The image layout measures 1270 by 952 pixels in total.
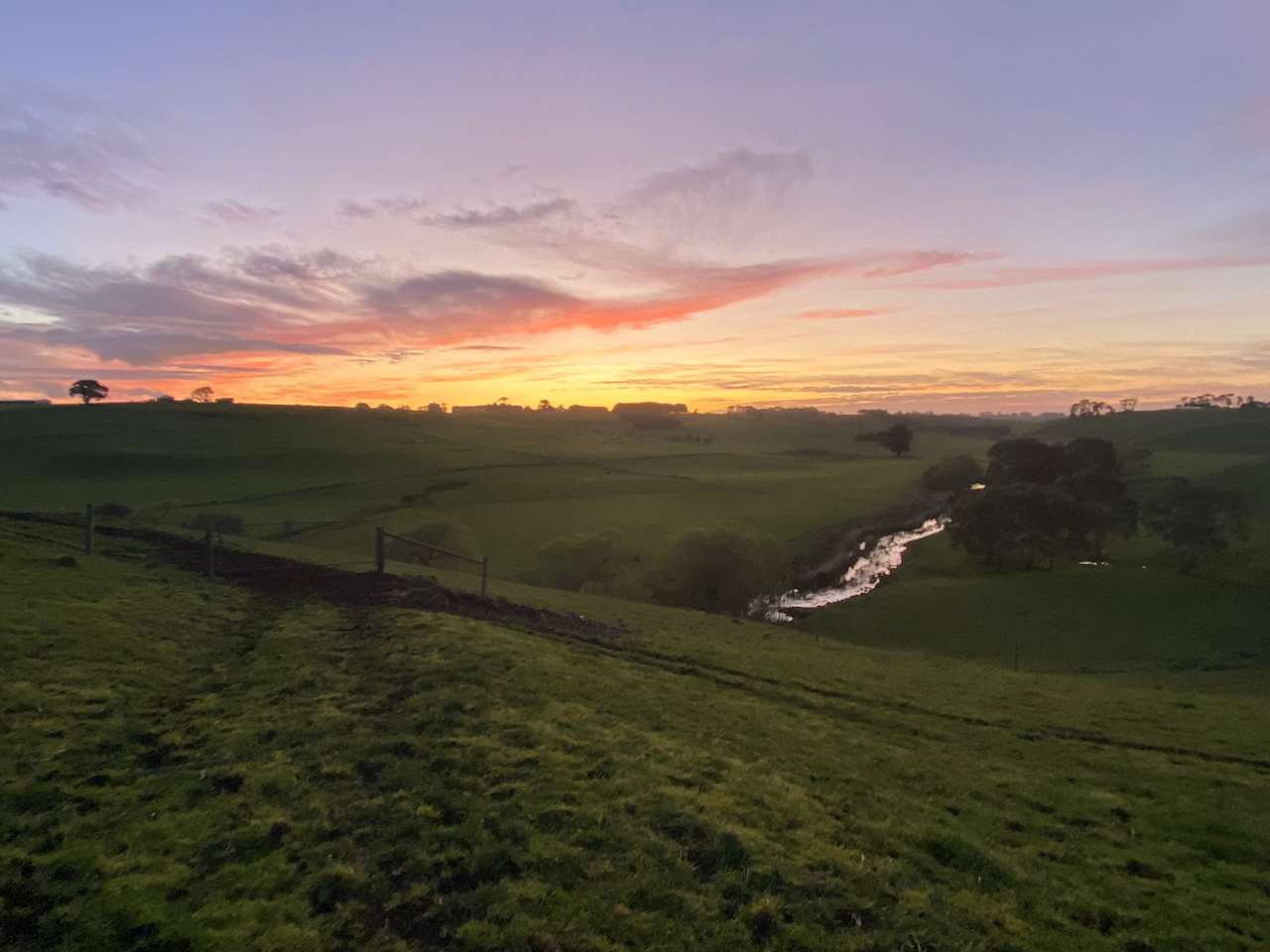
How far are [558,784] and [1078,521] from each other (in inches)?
3146

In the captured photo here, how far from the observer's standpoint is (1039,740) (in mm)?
21828

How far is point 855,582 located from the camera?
265ft

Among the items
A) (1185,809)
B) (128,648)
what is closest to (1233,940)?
(1185,809)

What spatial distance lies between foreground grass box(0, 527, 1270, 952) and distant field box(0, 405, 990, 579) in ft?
165

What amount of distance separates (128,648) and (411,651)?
7.80 m

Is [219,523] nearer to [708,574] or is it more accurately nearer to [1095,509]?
[708,574]

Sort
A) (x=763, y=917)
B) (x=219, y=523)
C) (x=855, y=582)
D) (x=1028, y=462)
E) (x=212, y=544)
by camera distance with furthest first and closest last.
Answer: (x=1028, y=462), (x=855, y=582), (x=219, y=523), (x=212, y=544), (x=763, y=917)

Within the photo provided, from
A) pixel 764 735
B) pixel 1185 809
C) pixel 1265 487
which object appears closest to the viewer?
pixel 1185 809

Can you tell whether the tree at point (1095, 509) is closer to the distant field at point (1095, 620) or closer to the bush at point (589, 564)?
the distant field at point (1095, 620)

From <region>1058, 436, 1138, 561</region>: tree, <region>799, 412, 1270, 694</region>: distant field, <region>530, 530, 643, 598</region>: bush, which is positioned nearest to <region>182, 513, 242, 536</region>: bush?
<region>530, 530, 643, 598</region>: bush

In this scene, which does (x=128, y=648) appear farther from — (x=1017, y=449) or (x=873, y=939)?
(x=1017, y=449)

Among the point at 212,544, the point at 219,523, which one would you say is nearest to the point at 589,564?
the point at 212,544

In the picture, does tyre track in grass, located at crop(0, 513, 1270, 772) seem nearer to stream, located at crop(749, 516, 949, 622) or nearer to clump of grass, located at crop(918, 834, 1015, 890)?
clump of grass, located at crop(918, 834, 1015, 890)

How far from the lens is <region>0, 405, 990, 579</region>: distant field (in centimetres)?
9424
